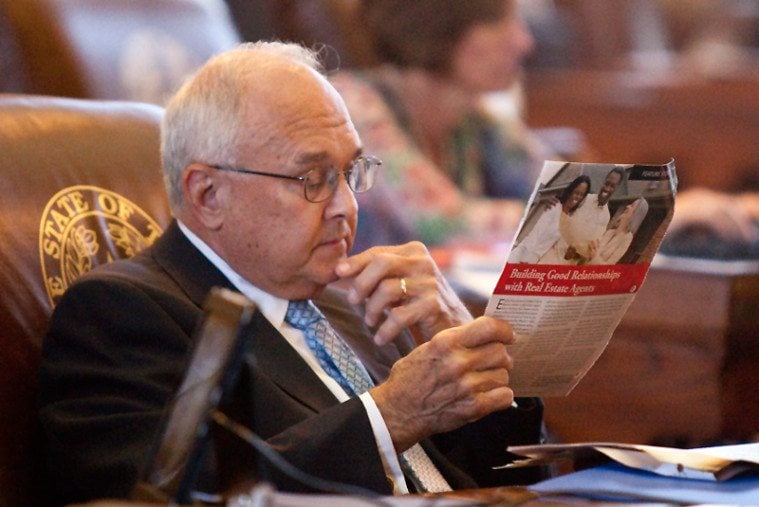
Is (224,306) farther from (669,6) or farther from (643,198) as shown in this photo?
(669,6)

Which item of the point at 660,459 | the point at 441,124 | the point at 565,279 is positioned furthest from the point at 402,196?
the point at 660,459

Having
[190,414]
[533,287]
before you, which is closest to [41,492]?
[190,414]

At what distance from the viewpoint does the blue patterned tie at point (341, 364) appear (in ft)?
5.16

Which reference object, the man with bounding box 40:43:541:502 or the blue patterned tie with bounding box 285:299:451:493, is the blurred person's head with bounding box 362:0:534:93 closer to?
the man with bounding box 40:43:541:502

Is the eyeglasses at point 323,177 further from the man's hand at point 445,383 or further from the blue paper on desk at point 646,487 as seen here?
the blue paper on desk at point 646,487

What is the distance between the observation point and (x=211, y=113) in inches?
60.6

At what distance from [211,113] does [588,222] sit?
48 cm

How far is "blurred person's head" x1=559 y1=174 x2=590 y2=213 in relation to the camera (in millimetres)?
1315

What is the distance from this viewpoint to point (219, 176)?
1.55 metres

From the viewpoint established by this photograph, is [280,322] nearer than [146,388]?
No

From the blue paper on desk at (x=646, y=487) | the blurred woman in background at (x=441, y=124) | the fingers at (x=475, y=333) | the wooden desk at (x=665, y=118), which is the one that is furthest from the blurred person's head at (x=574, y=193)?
the wooden desk at (x=665, y=118)

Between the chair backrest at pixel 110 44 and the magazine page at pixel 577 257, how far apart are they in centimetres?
124

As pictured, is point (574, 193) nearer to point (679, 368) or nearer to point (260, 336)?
point (260, 336)

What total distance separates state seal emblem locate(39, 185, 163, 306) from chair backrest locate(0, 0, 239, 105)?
71 centimetres
